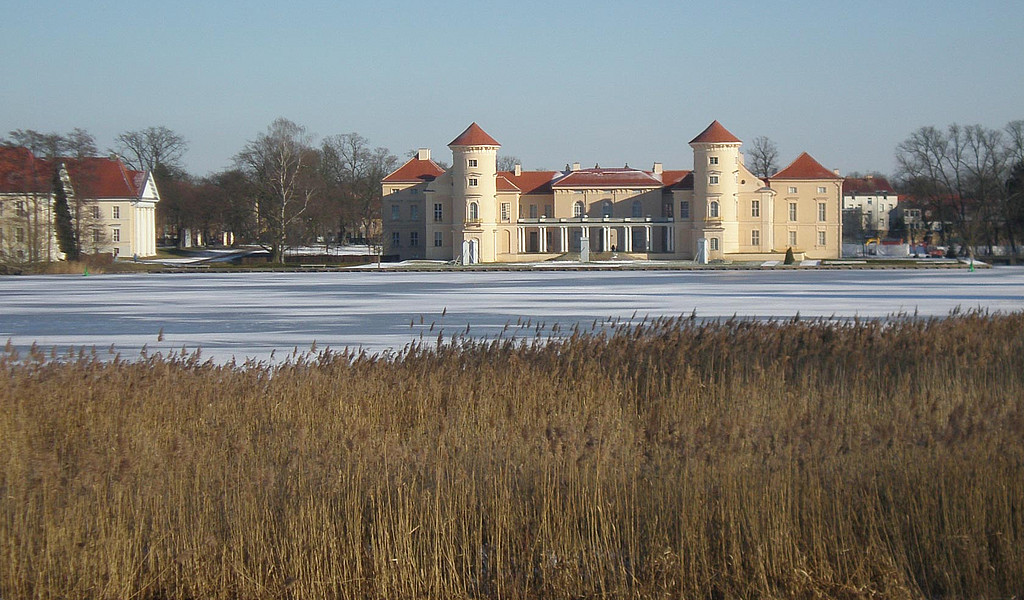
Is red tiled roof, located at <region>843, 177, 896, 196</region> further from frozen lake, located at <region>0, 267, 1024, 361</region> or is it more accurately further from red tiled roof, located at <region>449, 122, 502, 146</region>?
frozen lake, located at <region>0, 267, 1024, 361</region>

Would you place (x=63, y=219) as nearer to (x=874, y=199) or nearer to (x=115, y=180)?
(x=115, y=180)

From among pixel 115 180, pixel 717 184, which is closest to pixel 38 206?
pixel 115 180

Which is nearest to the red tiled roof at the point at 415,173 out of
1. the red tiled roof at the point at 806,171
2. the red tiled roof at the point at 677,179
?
the red tiled roof at the point at 677,179

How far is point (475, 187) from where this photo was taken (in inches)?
3305

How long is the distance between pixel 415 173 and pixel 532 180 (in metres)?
10.5

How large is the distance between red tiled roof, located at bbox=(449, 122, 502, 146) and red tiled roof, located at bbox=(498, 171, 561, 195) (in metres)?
6.34

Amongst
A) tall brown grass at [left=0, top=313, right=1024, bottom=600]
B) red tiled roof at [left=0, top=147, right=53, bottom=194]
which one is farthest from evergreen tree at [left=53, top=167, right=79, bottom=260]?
tall brown grass at [left=0, top=313, right=1024, bottom=600]

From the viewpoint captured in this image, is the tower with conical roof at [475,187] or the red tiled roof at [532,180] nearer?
the tower with conical roof at [475,187]

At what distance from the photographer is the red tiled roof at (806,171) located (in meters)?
86.8

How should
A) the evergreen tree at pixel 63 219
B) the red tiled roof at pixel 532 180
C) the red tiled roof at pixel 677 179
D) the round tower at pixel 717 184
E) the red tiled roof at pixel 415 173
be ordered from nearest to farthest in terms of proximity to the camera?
the evergreen tree at pixel 63 219
the round tower at pixel 717 184
the red tiled roof at pixel 677 179
the red tiled roof at pixel 532 180
the red tiled roof at pixel 415 173

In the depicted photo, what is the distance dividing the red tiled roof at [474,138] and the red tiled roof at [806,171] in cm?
2481

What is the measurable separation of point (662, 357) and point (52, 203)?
2493 inches

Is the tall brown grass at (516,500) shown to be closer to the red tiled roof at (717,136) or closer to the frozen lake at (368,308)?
the frozen lake at (368,308)

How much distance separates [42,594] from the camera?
594 cm
